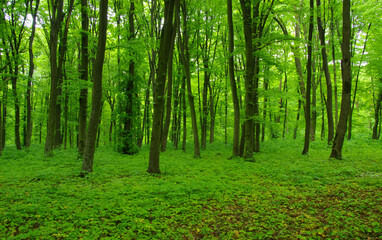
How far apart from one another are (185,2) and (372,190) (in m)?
13.3

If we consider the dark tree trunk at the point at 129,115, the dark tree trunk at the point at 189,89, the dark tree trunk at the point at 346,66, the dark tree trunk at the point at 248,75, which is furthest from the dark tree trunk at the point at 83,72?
the dark tree trunk at the point at 346,66

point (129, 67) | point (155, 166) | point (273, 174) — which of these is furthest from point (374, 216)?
point (129, 67)

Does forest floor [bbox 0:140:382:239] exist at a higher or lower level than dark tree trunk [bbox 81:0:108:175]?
lower

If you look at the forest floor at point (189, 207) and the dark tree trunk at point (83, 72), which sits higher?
the dark tree trunk at point (83, 72)

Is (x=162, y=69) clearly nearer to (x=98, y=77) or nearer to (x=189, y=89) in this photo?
(x=98, y=77)

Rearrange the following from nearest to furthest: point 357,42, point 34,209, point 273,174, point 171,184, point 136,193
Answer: point 34,209 < point 136,193 < point 171,184 < point 273,174 < point 357,42

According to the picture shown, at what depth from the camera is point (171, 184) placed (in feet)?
19.6

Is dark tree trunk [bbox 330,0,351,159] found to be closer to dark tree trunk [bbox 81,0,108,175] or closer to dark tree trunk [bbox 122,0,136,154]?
dark tree trunk [bbox 81,0,108,175]

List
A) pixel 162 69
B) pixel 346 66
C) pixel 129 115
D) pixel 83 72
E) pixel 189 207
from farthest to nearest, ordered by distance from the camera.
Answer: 1. pixel 129 115
2. pixel 83 72
3. pixel 346 66
4. pixel 162 69
5. pixel 189 207

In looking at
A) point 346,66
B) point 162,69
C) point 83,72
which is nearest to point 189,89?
point 162,69

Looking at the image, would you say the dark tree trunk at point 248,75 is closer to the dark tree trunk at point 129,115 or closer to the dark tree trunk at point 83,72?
the dark tree trunk at point 129,115

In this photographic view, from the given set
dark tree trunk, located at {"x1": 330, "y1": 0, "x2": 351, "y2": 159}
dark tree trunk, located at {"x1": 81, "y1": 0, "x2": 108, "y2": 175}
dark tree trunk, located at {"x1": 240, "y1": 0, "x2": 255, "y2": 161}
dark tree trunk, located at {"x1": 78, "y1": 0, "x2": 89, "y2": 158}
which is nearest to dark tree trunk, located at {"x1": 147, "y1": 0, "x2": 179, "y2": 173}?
dark tree trunk, located at {"x1": 81, "y1": 0, "x2": 108, "y2": 175}

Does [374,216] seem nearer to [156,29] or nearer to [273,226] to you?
[273,226]

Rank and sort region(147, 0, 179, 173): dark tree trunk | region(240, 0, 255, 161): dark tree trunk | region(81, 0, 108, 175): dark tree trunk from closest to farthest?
region(81, 0, 108, 175): dark tree trunk → region(147, 0, 179, 173): dark tree trunk → region(240, 0, 255, 161): dark tree trunk
